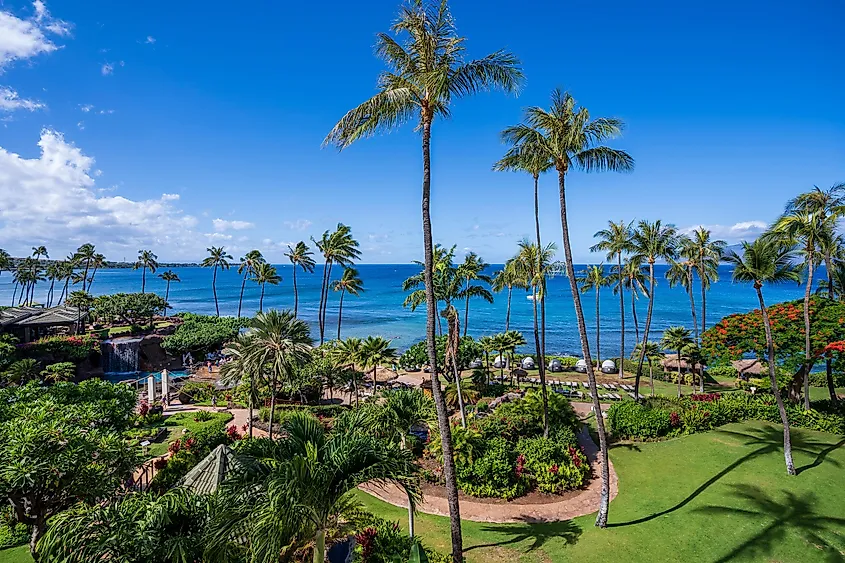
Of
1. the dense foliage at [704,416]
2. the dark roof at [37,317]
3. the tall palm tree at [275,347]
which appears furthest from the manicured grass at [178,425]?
the dark roof at [37,317]

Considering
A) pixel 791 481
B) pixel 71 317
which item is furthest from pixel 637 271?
pixel 71 317

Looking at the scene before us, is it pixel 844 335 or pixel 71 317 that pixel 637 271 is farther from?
pixel 71 317

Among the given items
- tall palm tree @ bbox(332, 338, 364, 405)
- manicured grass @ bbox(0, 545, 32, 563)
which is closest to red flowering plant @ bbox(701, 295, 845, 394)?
tall palm tree @ bbox(332, 338, 364, 405)

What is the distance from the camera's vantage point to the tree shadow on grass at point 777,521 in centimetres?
1164

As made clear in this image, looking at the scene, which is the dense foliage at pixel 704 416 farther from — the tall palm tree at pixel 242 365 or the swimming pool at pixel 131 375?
the swimming pool at pixel 131 375

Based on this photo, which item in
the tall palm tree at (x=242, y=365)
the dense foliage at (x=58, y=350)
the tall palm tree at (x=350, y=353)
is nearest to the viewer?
the tall palm tree at (x=242, y=365)

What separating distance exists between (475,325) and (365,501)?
68.3 meters

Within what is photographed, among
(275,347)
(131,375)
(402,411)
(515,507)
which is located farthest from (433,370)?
(131,375)

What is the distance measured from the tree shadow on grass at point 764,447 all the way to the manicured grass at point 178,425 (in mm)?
21182

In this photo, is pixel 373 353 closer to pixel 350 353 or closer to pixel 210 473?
pixel 350 353

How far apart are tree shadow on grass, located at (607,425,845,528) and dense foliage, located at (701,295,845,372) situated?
131 inches

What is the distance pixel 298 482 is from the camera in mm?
6793

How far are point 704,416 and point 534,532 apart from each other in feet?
46.1

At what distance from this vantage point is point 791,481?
615 inches
